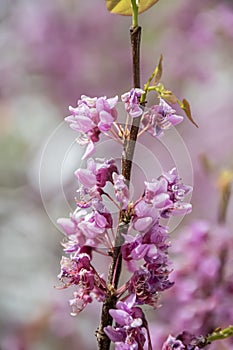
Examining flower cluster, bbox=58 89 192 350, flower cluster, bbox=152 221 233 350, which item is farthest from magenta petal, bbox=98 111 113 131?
flower cluster, bbox=152 221 233 350

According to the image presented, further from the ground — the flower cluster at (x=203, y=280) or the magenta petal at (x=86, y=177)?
the flower cluster at (x=203, y=280)

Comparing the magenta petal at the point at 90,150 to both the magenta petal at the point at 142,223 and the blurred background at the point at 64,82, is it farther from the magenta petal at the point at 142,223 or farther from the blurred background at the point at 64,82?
the blurred background at the point at 64,82

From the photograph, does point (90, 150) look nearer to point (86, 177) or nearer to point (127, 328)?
point (86, 177)

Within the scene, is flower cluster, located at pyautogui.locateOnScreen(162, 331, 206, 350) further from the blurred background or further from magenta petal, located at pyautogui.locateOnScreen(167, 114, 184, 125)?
the blurred background

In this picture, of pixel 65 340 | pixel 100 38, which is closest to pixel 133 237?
pixel 65 340

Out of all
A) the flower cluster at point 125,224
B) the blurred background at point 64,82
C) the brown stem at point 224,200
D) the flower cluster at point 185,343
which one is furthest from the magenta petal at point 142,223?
the blurred background at point 64,82

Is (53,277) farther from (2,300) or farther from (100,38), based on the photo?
(100,38)

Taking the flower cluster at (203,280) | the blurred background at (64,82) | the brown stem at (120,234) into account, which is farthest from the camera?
the blurred background at (64,82)

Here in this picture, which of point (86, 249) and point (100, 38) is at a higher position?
point (100, 38)
